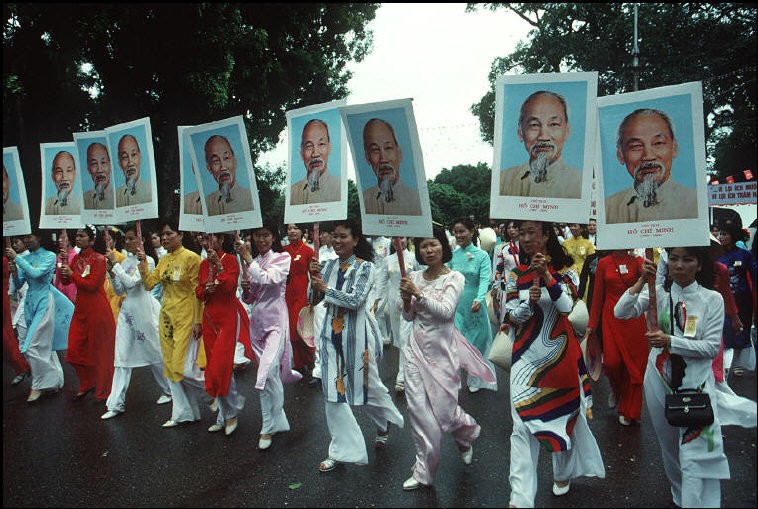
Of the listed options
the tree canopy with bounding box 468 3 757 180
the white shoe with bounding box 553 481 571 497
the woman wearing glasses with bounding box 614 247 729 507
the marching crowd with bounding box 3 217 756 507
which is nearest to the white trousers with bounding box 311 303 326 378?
the marching crowd with bounding box 3 217 756 507

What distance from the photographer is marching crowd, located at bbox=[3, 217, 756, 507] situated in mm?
3346

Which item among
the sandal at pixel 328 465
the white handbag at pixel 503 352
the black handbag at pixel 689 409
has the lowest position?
the sandal at pixel 328 465

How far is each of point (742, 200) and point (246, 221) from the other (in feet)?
43.0

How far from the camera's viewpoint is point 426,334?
13.3 ft

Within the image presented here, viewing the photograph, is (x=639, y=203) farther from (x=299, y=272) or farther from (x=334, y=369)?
(x=299, y=272)

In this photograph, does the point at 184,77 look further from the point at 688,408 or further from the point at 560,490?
the point at 688,408

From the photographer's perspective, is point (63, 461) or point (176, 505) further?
point (63, 461)

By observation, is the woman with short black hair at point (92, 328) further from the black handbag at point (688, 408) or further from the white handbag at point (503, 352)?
the black handbag at point (688, 408)

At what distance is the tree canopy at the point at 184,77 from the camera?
31.5 ft

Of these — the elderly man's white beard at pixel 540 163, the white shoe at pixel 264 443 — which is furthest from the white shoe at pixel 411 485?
the elderly man's white beard at pixel 540 163

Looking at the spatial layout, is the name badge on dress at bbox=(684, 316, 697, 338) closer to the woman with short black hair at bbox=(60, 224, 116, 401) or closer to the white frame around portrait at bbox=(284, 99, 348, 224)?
the white frame around portrait at bbox=(284, 99, 348, 224)

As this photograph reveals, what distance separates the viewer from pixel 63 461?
15.0 feet

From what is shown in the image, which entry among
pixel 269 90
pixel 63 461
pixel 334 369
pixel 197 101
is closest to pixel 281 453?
pixel 334 369

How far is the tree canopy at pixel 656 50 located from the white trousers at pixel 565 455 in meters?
13.9
